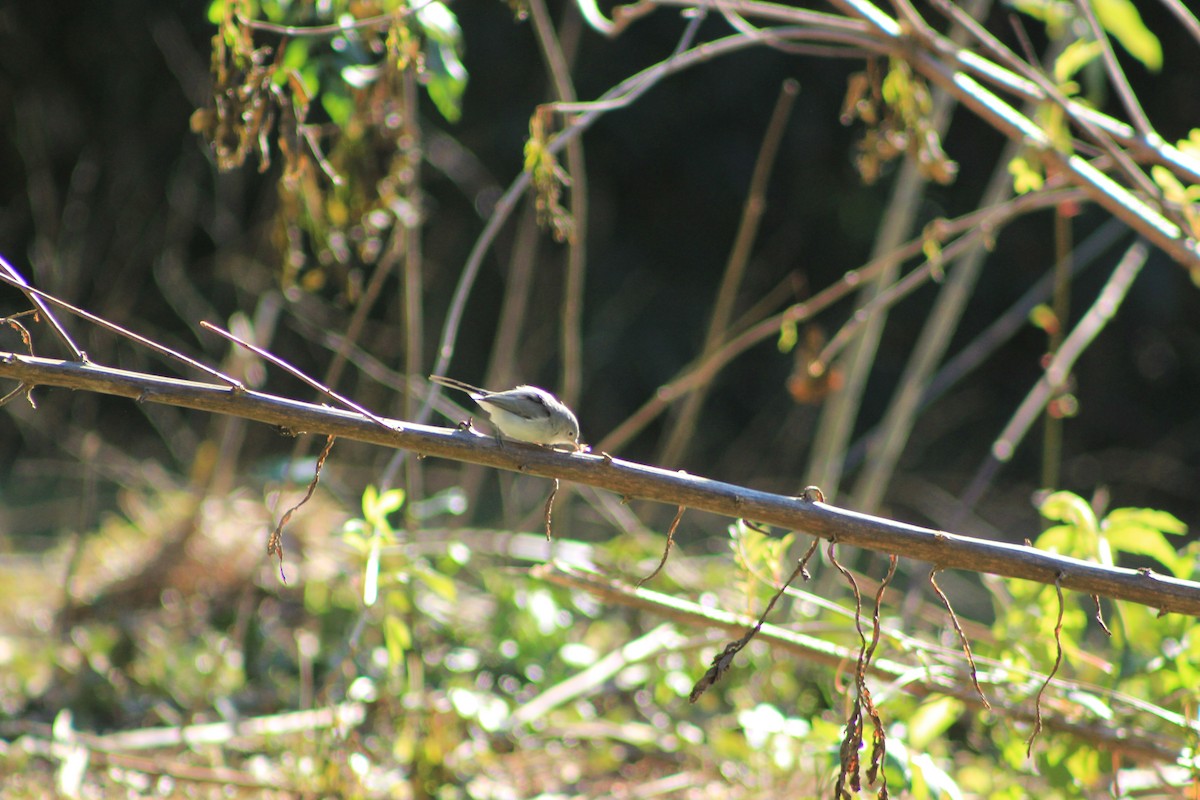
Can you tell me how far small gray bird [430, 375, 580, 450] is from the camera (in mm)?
1293

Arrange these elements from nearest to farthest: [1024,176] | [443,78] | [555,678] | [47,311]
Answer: [47,311]
[1024,176]
[443,78]
[555,678]

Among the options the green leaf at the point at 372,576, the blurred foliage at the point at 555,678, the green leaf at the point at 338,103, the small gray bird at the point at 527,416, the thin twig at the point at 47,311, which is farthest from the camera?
the green leaf at the point at 338,103

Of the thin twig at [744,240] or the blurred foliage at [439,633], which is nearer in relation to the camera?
the blurred foliage at [439,633]

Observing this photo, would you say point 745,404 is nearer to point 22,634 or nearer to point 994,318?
point 994,318

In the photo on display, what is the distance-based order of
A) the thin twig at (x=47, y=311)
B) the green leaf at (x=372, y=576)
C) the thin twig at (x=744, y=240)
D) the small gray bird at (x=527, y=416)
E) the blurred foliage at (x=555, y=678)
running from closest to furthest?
the thin twig at (x=47, y=311)
the small gray bird at (x=527, y=416)
the green leaf at (x=372, y=576)
the blurred foliage at (x=555, y=678)
the thin twig at (x=744, y=240)

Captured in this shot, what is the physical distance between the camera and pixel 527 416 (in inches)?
51.6

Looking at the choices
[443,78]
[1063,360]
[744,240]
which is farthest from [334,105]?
[1063,360]

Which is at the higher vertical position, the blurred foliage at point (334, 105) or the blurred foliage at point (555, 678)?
the blurred foliage at point (334, 105)

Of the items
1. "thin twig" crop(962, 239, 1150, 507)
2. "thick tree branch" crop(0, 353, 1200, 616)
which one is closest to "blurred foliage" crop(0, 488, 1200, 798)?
"thin twig" crop(962, 239, 1150, 507)

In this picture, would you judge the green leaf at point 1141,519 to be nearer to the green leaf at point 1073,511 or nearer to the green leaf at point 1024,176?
the green leaf at point 1073,511

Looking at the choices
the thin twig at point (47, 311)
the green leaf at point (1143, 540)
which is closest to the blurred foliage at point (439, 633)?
the green leaf at point (1143, 540)

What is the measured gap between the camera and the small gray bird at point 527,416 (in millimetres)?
1293

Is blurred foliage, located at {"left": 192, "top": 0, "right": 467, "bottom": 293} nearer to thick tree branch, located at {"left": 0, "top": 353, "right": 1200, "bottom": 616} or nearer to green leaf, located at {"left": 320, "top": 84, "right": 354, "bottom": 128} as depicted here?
green leaf, located at {"left": 320, "top": 84, "right": 354, "bottom": 128}

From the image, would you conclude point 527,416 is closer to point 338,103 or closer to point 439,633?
point 338,103
